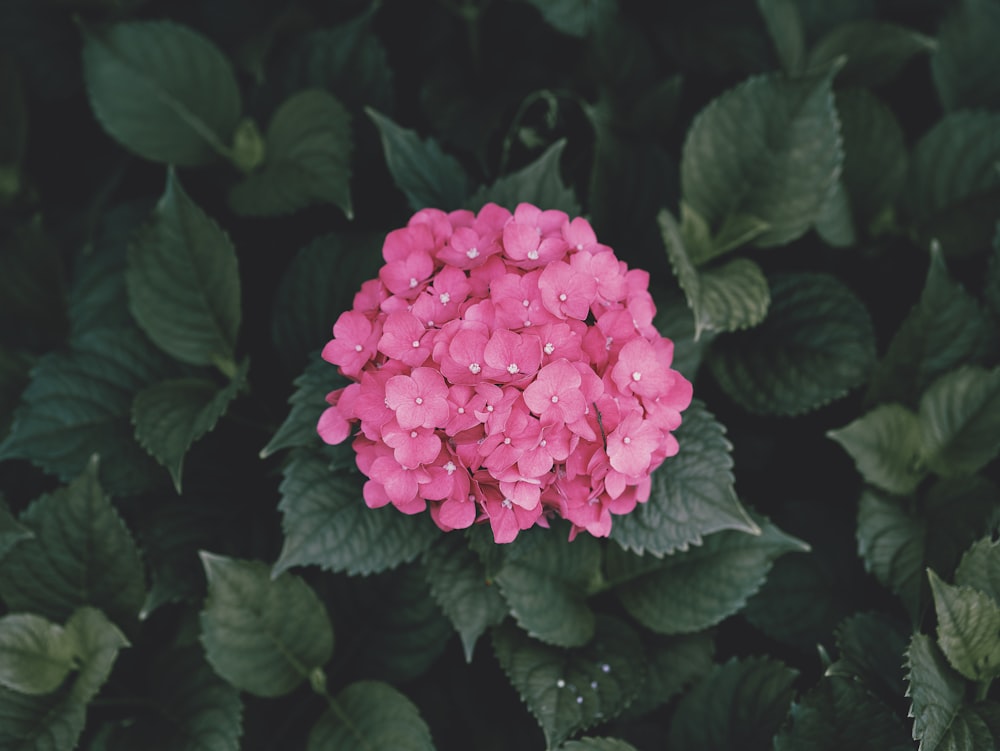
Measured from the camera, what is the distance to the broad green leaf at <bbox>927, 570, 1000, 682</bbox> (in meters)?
1.20

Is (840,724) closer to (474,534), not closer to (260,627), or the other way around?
(474,534)

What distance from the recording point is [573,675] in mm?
1384

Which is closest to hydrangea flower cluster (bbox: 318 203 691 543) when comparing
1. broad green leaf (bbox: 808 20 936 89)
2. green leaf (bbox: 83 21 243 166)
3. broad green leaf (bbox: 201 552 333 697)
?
broad green leaf (bbox: 201 552 333 697)

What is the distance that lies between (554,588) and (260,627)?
1.52ft

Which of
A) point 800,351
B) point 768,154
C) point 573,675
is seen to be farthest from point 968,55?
point 573,675

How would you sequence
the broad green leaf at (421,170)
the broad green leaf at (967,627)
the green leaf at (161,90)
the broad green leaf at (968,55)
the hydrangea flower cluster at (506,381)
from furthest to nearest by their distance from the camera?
the broad green leaf at (968,55), the green leaf at (161,90), the broad green leaf at (421,170), the broad green leaf at (967,627), the hydrangea flower cluster at (506,381)

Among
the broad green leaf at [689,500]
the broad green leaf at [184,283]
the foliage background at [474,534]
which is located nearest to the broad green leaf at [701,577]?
the foliage background at [474,534]

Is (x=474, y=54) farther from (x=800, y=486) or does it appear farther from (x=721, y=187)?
(x=800, y=486)

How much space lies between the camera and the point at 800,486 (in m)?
1.65

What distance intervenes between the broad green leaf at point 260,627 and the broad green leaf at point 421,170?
2.09 feet

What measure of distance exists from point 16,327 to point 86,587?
2.05 ft

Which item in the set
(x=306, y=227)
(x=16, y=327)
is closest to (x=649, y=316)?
(x=306, y=227)

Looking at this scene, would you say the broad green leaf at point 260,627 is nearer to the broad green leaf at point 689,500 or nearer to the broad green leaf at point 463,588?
the broad green leaf at point 463,588

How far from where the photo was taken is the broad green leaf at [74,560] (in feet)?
4.53
